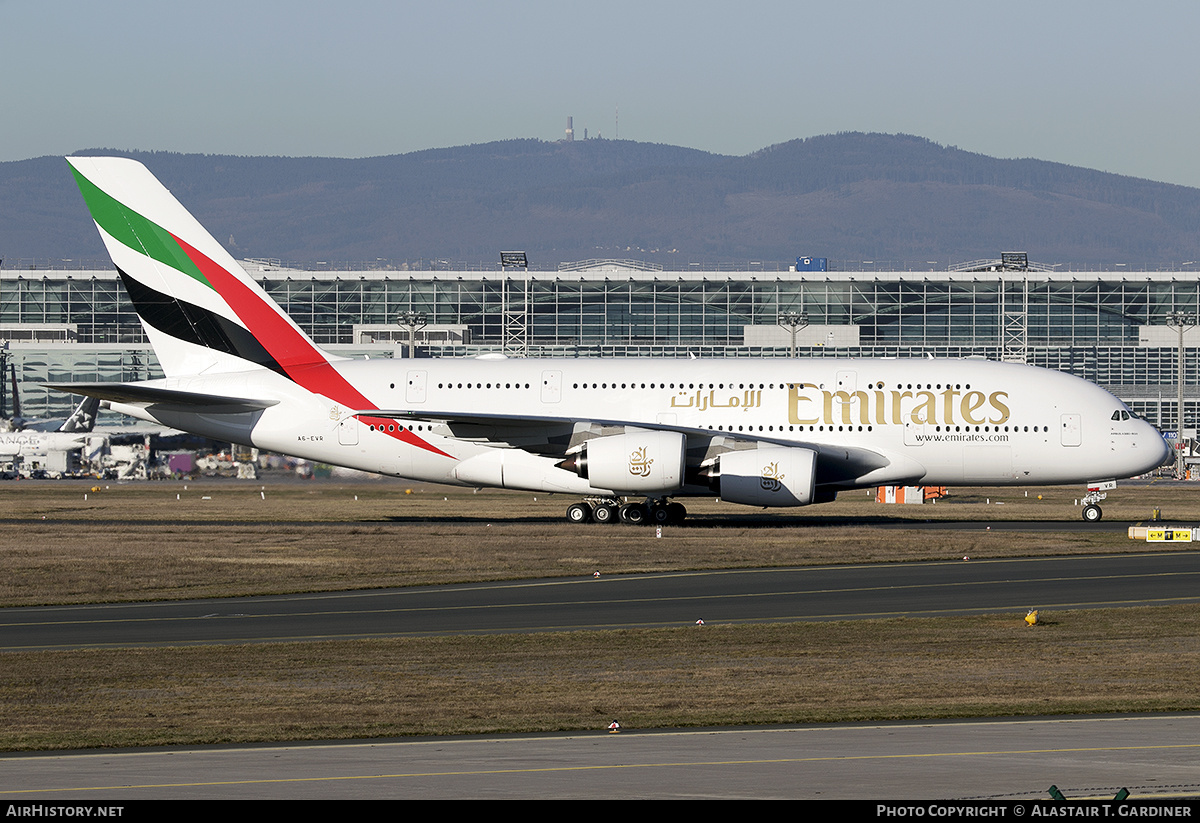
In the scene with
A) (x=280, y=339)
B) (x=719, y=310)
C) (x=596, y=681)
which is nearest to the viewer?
(x=596, y=681)

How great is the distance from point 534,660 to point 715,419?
24430 mm

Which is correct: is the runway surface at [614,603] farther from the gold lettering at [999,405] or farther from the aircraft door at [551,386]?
the aircraft door at [551,386]

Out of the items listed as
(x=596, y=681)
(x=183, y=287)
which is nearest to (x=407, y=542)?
(x=183, y=287)

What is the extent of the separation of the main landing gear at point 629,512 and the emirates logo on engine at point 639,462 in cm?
243

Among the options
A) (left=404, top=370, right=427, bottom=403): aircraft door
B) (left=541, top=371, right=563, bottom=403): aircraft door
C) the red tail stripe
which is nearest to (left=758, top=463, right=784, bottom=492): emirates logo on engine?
(left=541, top=371, right=563, bottom=403): aircraft door

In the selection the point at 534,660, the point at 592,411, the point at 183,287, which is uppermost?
the point at 183,287

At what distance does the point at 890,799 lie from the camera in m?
11.6

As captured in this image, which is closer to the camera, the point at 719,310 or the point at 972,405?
the point at 972,405

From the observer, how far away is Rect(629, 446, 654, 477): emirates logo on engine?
4259 centimetres

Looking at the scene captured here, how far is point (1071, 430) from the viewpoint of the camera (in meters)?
44.4

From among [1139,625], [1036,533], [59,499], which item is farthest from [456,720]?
[59,499]

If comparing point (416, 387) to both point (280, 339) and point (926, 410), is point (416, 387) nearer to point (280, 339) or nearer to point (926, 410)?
point (280, 339)

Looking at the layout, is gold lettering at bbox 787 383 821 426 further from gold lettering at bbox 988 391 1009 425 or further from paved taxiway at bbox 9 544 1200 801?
paved taxiway at bbox 9 544 1200 801

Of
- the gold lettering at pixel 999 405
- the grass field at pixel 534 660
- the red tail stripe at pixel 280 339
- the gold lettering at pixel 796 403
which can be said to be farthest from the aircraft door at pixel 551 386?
the gold lettering at pixel 999 405
